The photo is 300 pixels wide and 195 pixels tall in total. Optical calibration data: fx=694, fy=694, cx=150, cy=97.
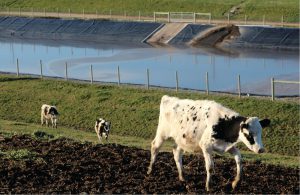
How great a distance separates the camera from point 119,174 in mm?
18078

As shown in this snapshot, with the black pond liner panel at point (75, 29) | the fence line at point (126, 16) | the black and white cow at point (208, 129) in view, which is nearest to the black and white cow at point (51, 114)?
the black and white cow at point (208, 129)

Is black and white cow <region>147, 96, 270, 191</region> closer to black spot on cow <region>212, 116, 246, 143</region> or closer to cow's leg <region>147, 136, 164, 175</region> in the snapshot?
black spot on cow <region>212, 116, 246, 143</region>

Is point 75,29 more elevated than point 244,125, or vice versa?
point 75,29

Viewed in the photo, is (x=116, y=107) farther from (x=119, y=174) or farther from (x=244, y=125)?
(x=244, y=125)

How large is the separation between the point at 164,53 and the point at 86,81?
689 inches

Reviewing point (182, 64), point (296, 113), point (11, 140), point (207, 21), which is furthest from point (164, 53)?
point (11, 140)

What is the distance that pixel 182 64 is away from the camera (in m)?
55.7

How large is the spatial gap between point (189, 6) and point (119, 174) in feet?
238

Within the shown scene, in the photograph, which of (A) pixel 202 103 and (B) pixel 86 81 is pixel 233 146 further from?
(B) pixel 86 81

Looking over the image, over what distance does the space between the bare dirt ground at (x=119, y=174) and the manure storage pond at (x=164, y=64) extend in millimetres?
21106

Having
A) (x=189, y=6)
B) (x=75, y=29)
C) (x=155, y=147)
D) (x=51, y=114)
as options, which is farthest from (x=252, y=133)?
(x=189, y=6)

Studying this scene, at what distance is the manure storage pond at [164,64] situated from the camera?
4628 cm

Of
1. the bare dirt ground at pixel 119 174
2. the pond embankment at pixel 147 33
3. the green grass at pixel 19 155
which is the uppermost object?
the pond embankment at pixel 147 33

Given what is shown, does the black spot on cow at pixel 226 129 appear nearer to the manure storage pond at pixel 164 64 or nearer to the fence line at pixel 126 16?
the manure storage pond at pixel 164 64
